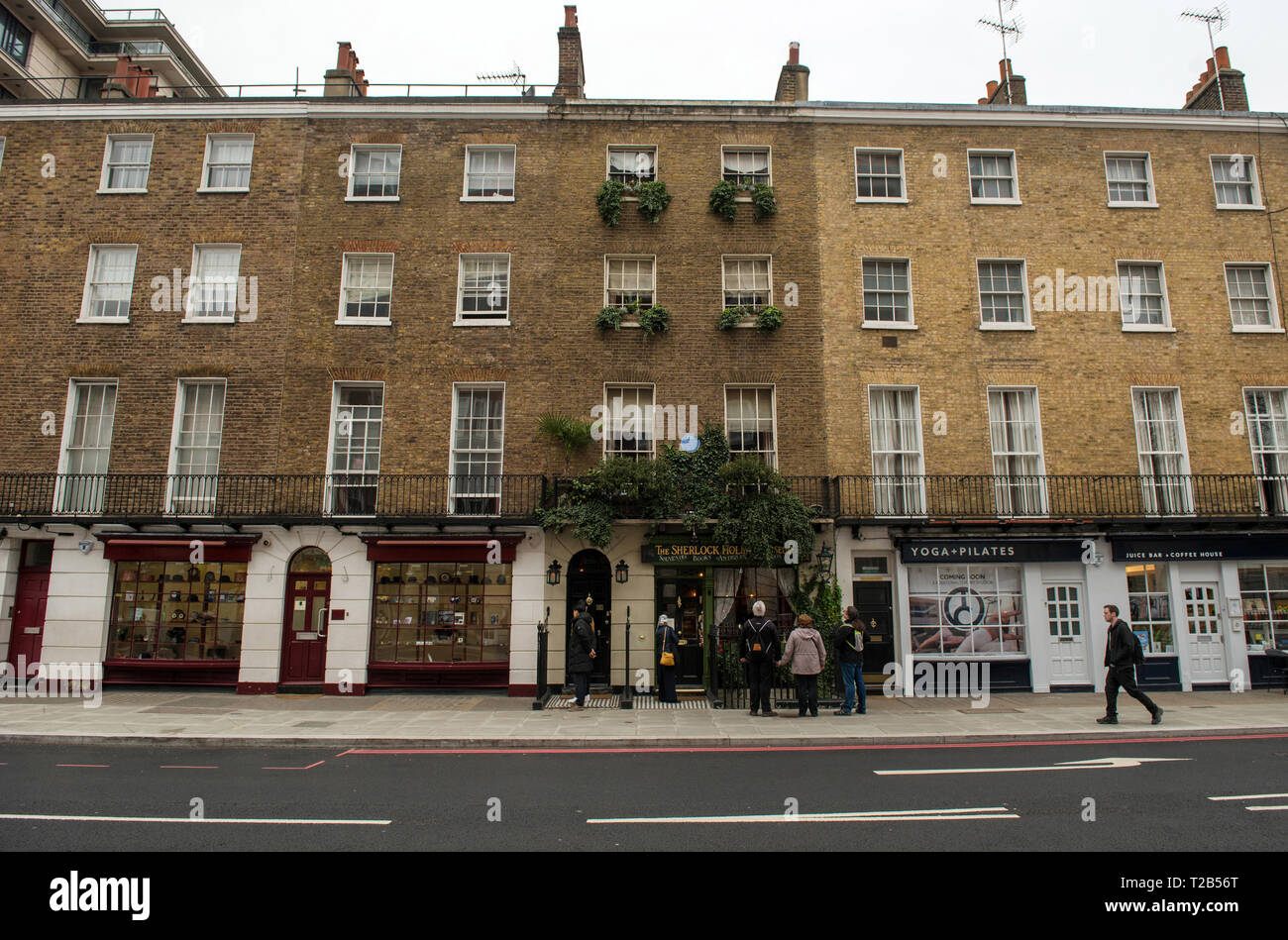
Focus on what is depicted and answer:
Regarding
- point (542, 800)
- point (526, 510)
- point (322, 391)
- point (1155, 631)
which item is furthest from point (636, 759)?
point (1155, 631)

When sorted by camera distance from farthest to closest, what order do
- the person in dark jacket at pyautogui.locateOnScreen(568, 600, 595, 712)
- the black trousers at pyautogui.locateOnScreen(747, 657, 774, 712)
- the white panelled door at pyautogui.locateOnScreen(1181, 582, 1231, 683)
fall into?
the white panelled door at pyautogui.locateOnScreen(1181, 582, 1231, 683) < the person in dark jacket at pyautogui.locateOnScreen(568, 600, 595, 712) < the black trousers at pyautogui.locateOnScreen(747, 657, 774, 712)

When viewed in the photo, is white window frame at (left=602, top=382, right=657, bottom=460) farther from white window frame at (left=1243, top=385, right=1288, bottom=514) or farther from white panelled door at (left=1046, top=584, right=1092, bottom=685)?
white window frame at (left=1243, top=385, right=1288, bottom=514)

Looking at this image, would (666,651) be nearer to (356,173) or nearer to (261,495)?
(261,495)

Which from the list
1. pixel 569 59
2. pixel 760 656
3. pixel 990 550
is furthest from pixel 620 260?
pixel 990 550

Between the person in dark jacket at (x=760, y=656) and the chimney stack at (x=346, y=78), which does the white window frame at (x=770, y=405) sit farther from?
the chimney stack at (x=346, y=78)

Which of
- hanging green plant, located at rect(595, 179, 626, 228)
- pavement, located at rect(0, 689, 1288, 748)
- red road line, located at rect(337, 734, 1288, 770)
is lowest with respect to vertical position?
red road line, located at rect(337, 734, 1288, 770)

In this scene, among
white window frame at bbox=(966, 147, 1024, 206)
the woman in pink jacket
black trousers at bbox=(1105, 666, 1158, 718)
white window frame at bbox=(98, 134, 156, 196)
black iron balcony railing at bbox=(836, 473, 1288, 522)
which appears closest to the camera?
black trousers at bbox=(1105, 666, 1158, 718)

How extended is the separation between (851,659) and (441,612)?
30.8 ft

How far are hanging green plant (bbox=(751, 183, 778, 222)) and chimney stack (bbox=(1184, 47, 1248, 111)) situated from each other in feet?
42.0

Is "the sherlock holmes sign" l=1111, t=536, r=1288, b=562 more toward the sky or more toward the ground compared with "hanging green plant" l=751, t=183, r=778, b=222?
more toward the ground

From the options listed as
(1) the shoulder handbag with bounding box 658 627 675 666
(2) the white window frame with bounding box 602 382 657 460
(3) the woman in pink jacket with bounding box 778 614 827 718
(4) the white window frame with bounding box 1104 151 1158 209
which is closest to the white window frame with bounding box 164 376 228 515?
(2) the white window frame with bounding box 602 382 657 460

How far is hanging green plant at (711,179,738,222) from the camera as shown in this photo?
17719mm

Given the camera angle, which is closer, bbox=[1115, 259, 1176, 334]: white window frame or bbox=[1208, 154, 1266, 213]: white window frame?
bbox=[1115, 259, 1176, 334]: white window frame

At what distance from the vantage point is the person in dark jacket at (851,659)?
13.3m
